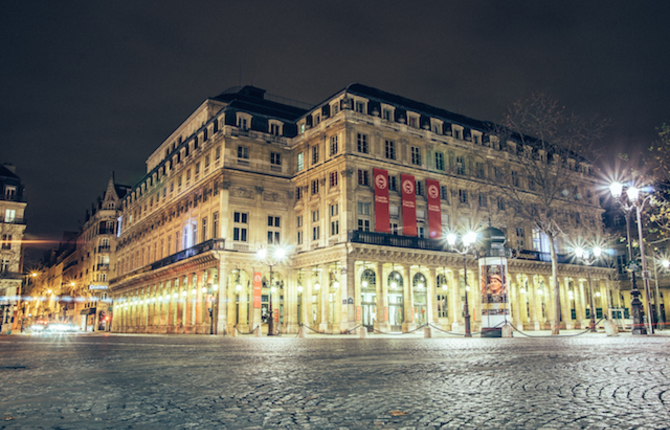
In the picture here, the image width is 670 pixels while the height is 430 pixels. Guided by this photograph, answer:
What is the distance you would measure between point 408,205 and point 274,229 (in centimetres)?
1230

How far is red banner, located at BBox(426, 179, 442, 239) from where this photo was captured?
47.9 m

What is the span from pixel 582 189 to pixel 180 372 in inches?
2543

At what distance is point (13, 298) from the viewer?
2687 inches

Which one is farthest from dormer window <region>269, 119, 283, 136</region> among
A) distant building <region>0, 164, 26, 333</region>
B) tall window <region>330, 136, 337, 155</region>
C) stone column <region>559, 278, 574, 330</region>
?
distant building <region>0, 164, 26, 333</region>

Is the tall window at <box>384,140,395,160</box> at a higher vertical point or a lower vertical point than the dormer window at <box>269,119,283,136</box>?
lower

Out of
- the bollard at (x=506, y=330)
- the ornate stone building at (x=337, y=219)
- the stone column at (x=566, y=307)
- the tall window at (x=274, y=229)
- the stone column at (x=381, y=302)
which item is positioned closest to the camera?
the bollard at (x=506, y=330)

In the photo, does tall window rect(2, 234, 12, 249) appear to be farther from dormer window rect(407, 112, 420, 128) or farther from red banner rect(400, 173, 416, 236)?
dormer window rect(407, 112, 420, 128)

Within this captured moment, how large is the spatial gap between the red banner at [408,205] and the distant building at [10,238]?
166 feet

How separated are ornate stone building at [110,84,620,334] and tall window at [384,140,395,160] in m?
Result: 0.20

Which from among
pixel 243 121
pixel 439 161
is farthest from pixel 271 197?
pixel 439 161

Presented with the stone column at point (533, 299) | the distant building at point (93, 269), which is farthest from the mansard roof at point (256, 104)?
the distant building at point (93, 269)

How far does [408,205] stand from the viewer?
4659 centimetres

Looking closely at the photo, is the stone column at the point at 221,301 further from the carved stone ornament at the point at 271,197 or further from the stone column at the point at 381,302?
the stone column at the point at 381,302

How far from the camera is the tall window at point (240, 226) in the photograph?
47.1 metres
